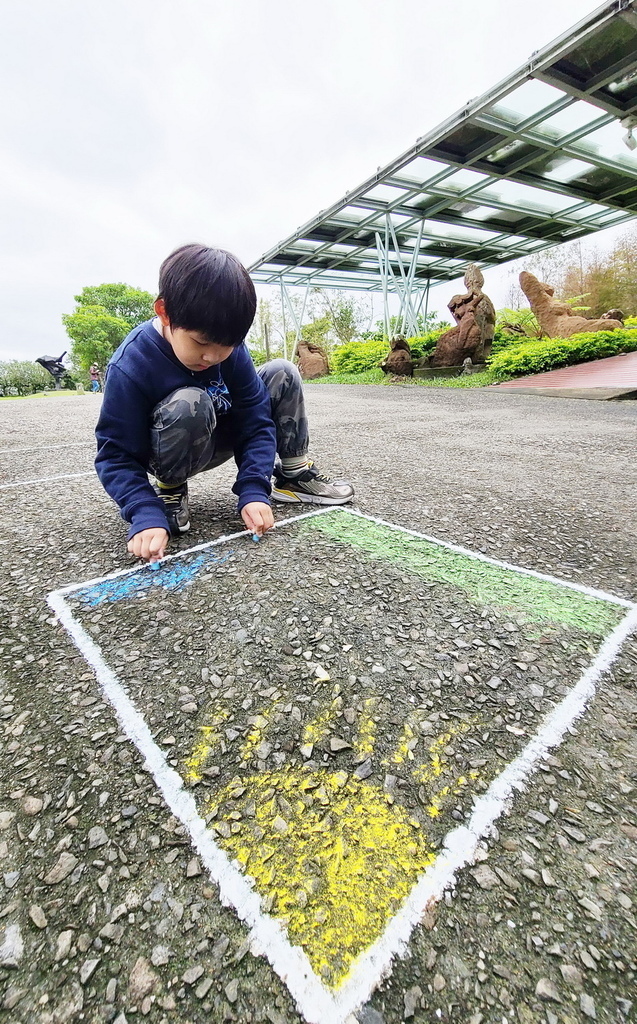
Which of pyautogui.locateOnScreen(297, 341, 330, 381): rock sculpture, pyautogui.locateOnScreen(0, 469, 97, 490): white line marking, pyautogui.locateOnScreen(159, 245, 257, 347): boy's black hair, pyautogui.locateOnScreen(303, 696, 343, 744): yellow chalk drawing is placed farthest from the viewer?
pyautogui.locateOnScreen(297, 341, 330, 381): rock sculpture

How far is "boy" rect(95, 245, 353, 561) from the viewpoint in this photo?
3.79 feet

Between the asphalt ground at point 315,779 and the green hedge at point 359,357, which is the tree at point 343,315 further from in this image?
the asphalt ground at point 315,779

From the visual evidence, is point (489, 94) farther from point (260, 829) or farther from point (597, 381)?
point (260, 829)

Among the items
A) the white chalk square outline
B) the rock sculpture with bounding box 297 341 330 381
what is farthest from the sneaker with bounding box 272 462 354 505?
the rock sculpture with bounding box 297 341 330 381

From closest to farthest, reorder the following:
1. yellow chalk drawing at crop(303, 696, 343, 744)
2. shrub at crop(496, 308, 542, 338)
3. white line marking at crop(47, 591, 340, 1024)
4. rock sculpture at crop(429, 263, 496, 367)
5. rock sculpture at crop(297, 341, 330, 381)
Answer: white line marking at crop(47, 591, 340, 1024), yellow chalk drawing at crop(303, 696, 343, 744), rock sculpture at crop(429, 263, 496, 367), shrub at crop(496, 308, 542, 338), rock sculpture at crop(297, 341, 330, 381)

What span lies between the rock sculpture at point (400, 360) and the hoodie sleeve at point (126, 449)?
975 cm

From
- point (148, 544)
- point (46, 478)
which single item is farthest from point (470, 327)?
point (148, 544)

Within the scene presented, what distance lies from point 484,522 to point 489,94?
311 inches

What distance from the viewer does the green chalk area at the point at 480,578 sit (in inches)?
45.5

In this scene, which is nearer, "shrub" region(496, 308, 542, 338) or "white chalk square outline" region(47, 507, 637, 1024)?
"white chalk square outline" region(47, 507, 637, 1024)

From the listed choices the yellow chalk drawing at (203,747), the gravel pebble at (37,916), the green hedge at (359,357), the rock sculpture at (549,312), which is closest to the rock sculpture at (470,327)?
the green hedge at (359,357)

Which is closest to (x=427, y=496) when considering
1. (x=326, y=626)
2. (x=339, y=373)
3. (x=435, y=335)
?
(x=326, y=626)

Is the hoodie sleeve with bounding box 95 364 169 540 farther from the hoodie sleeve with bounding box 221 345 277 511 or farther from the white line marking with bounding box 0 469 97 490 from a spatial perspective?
the white line marking with bounding box 0 469 97 490

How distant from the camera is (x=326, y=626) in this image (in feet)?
3.65
